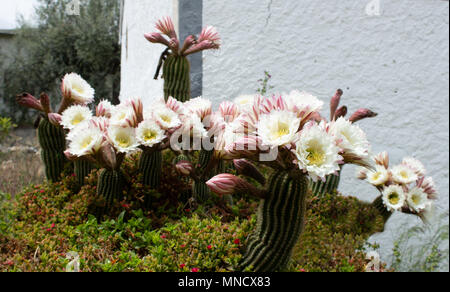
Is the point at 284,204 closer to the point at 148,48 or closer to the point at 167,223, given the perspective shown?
the point at 167,223

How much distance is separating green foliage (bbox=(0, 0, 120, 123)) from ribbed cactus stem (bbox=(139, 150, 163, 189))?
10.2 m

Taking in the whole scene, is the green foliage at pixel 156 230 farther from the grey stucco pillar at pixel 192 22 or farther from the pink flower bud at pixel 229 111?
the grey stucco pillar at pixel 192 22

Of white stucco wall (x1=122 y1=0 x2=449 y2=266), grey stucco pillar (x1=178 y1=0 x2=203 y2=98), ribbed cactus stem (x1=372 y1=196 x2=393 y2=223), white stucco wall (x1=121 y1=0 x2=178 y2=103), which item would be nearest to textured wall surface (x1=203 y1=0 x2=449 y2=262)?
white stucco wall (x1=122 y1=0 x2=449 y2=266)

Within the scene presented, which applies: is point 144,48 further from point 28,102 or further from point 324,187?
point 324,187

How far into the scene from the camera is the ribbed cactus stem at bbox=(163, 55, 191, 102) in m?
2.78

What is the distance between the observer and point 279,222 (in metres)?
1.58

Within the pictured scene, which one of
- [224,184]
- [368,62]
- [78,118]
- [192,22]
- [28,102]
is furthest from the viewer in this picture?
[368,62]

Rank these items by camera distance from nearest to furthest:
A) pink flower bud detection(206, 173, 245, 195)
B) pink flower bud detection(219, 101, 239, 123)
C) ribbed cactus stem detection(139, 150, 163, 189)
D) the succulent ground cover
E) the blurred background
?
pink flower bud detection(206, 173, 245, 195) < the succulent ground cover < pink flower bud detection(219, 101, 239, 123) < ribbed cactus stem detection(139, 150, 163, 189) < the blurred background

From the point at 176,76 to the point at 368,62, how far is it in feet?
7.76

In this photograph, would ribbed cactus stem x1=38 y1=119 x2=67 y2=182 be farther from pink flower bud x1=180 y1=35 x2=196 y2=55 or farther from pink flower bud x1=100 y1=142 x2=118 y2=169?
pink flower bud x1=180 y1=35 x2=196 y2=55

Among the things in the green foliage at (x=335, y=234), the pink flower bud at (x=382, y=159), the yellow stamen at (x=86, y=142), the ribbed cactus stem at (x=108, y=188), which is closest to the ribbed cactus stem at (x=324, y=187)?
the green foliage at (x=335, y=234)

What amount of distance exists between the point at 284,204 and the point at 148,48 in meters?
3.99

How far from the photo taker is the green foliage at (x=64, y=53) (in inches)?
458

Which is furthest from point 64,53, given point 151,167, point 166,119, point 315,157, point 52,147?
point 315,157
